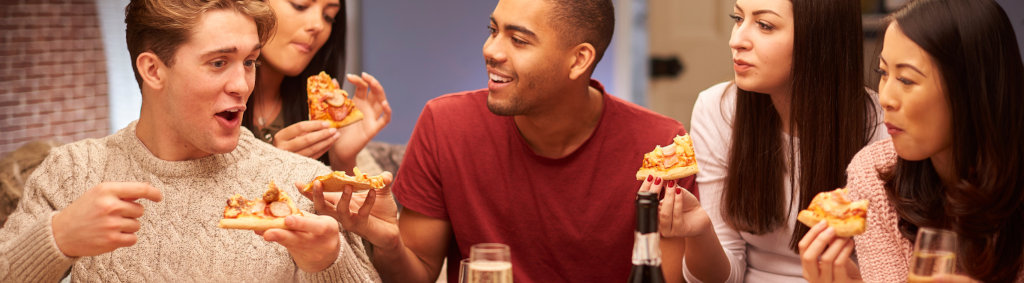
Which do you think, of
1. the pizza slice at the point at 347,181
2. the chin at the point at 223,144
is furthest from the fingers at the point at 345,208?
the chin at the point at 223,144

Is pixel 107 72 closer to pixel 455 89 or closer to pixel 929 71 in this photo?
pixel 455 89

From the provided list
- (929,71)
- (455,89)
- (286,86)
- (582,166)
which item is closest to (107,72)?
(286,86)

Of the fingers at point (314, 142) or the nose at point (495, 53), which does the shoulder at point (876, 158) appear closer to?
the nose at point (495, 53)

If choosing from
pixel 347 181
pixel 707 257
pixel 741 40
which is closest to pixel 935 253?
pixel 707 257

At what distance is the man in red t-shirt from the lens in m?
2.74

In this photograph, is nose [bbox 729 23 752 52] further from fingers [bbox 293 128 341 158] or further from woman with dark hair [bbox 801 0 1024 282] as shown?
fingers [bbox 293 128 341 158]

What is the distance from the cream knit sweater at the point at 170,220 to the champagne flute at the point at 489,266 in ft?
1.89

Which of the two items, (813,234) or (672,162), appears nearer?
(813,234)

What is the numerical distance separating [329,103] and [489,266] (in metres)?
1.51

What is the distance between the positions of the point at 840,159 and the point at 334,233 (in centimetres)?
153

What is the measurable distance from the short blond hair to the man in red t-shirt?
84 cm

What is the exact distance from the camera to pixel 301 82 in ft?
11.3

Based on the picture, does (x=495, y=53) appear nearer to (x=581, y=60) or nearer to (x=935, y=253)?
(x=581, y=60)

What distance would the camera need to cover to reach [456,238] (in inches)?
112
